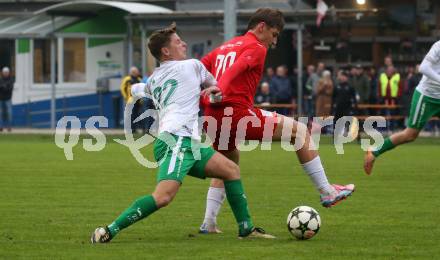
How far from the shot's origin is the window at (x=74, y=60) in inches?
1655

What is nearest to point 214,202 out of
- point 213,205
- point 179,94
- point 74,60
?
point 213,205

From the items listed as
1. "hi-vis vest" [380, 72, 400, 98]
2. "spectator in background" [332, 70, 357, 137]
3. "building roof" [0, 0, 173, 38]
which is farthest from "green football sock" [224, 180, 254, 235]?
"building roof" [0, 0, 173, 38]

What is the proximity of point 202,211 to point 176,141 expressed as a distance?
3.43 metres

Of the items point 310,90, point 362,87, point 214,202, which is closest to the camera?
point 214,202

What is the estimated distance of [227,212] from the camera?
46.0ft

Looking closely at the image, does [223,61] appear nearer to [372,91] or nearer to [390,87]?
[390,87]

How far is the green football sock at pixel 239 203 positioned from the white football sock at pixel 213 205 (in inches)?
27.5

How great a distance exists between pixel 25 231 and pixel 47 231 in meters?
0.22

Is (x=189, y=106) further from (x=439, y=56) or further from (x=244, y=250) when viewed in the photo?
(x=439, y=56)

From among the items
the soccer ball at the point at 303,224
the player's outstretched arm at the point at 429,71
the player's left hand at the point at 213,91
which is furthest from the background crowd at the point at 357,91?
the player's left hand at the point at 213,91

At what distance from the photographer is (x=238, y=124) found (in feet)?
37.5

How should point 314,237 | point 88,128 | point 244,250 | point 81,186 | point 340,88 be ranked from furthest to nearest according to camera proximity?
1. point 88,128
2. point 340,88
3. point 81,186
4. point 314,237
5. point 244,250

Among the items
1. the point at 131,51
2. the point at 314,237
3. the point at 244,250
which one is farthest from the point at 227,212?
the point at 131,51

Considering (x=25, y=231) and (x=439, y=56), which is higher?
(x=439, y=56)
